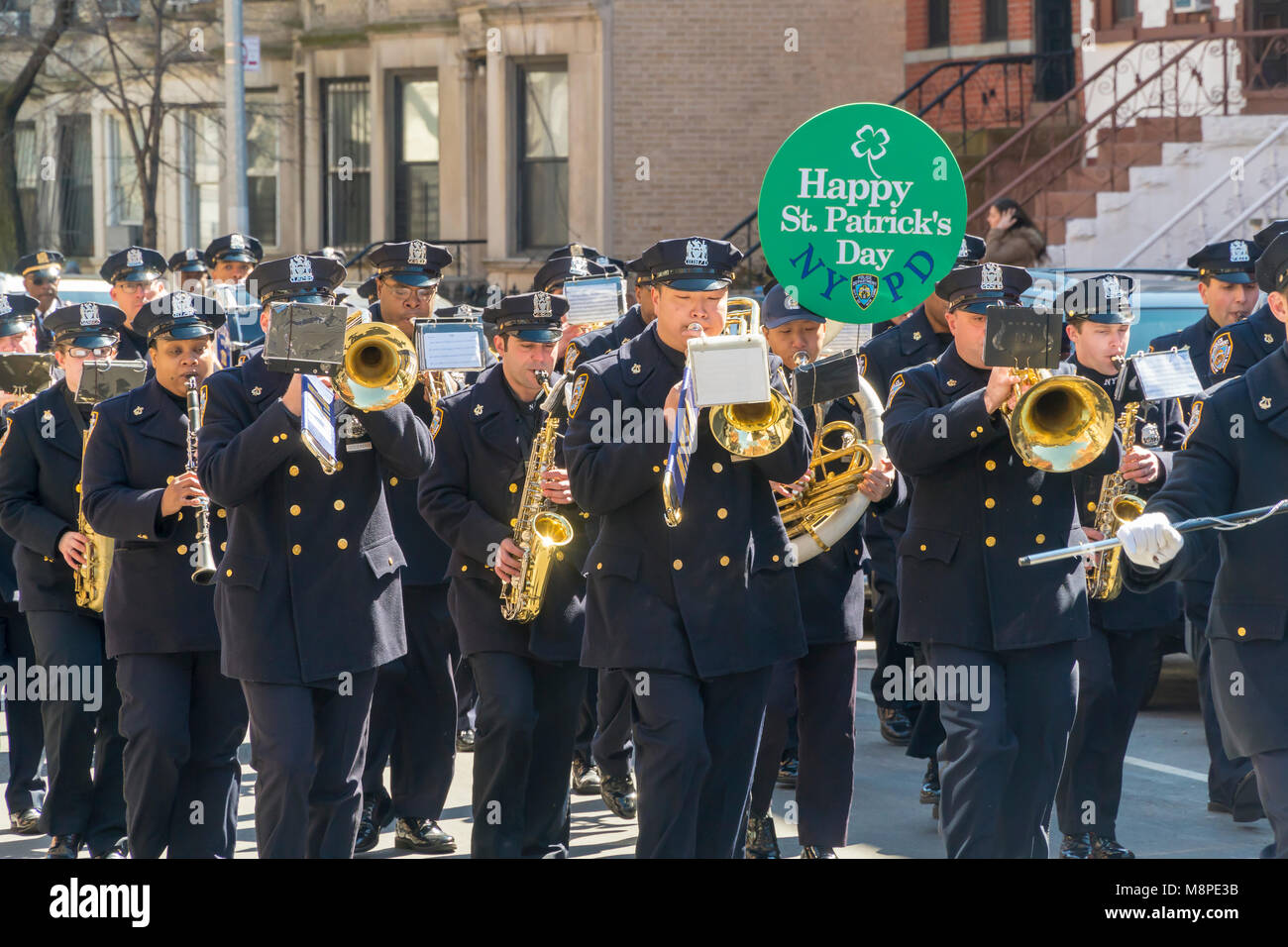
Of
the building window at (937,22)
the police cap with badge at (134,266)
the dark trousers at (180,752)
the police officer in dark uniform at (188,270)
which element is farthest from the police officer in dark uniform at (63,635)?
the building window at (937,22)

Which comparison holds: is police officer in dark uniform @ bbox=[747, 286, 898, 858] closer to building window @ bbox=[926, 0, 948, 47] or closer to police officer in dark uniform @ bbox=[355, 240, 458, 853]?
police officer in dark uniform @ bbox=[355, 240, 458, 853]

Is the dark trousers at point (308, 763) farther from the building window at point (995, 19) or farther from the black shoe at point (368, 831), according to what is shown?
the building window at point (995, 19)

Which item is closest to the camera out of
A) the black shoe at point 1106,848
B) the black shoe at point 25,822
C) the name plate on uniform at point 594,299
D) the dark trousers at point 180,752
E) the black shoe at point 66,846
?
the dark trousers at point 180,752

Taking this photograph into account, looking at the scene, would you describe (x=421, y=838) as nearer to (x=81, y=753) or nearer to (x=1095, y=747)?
(x=81, y=753)

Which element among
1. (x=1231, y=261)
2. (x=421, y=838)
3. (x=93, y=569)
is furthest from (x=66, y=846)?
(x=1231, y=261)

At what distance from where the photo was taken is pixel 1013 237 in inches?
583

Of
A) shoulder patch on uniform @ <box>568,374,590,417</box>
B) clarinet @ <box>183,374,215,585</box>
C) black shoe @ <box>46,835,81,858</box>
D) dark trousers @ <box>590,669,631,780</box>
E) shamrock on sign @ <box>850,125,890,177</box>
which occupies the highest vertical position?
shamrock on sign @ <box>850,125,890,177</box>

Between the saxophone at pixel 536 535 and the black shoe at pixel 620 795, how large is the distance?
158cm

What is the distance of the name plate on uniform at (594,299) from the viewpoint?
887cm

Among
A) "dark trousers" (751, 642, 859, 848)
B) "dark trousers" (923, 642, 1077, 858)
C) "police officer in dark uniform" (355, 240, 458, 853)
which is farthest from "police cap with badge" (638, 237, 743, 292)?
"police officer in dark uniform" (355, 240, 458, 853)

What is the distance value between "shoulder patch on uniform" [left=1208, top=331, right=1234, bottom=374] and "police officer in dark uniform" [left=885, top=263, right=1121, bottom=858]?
86.0 inches

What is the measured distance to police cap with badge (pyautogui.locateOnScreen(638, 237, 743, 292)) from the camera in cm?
601

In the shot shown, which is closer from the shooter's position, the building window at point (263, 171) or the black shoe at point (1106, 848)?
the black shoe at point (1106, 848)
